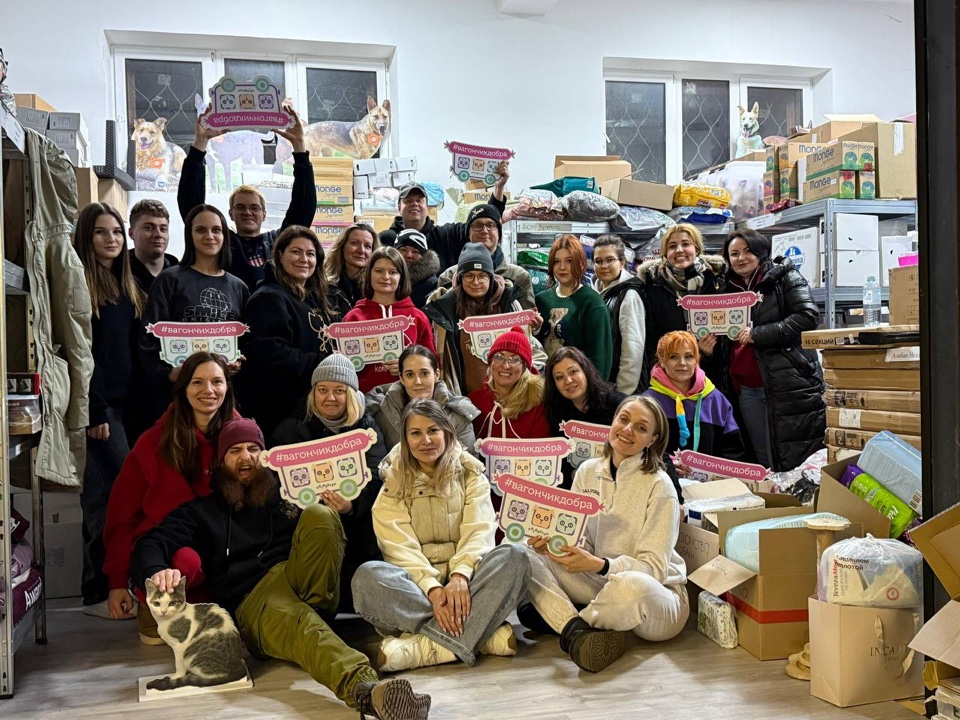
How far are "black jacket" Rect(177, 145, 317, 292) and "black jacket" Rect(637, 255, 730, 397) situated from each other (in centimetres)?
170

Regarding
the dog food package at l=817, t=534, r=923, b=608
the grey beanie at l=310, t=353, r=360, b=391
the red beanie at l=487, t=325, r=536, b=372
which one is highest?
the red beanie at l=487, t=325, r=536, b=372

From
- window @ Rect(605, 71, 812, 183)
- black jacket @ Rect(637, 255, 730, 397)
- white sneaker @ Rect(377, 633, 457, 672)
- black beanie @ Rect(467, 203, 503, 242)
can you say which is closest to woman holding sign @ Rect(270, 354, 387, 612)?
white sneaker @ Rect(377, 633, 457, 672)

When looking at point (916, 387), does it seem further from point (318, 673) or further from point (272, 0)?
point (272, 0)

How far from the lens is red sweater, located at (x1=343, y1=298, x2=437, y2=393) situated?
3926mm

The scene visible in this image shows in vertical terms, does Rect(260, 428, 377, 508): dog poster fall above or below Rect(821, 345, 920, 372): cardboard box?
below

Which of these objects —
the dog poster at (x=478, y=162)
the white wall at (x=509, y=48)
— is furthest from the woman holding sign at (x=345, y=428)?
the white wall at (x=509, y=48)

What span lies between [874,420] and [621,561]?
4.02 ft

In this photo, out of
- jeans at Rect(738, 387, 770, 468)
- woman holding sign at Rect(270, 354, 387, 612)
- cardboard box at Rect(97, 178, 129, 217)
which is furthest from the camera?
cardboard box at Rect(97, 178, 129, 217)

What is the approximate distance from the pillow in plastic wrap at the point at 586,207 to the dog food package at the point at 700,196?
0.61 m

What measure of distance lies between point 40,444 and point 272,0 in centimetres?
502

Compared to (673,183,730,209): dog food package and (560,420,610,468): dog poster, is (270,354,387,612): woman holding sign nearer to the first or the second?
(560,420,610,468): dog poster

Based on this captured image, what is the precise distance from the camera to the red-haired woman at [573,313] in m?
4.21

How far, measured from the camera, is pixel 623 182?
5.75 metres

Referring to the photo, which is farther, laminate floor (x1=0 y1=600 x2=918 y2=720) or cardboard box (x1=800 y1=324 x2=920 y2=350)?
cardboard box (x1=800 y1=324 x2=920 y2=350)
